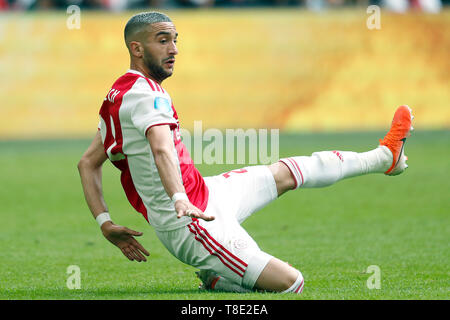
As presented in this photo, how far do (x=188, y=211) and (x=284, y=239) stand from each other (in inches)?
137

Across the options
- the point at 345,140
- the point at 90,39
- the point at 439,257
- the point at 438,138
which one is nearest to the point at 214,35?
the point at 90,39

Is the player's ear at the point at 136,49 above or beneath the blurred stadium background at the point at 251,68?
above

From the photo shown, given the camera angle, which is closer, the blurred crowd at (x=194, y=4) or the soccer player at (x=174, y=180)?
the soccer player at (x=174, y=180)

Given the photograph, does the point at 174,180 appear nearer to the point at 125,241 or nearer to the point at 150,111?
the point at 150,111

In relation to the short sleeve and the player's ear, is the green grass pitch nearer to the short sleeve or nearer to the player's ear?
the short sleeve

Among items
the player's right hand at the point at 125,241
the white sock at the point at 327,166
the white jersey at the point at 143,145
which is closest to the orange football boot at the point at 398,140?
the white sock at the point at 327,166

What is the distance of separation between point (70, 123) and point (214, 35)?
3.61 m

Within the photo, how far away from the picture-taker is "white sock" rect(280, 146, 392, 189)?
19.0 ft

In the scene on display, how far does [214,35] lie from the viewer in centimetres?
1830

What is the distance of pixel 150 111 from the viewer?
5.14 meters

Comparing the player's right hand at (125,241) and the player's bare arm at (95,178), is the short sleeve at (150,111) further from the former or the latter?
the player's right hand at (125,241)

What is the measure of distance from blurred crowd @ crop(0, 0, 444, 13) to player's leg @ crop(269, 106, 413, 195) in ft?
42.4

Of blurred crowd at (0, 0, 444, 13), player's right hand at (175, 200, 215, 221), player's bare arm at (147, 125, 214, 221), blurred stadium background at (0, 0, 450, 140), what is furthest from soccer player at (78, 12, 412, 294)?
blurred crowd at (0, 0, 444, 13)

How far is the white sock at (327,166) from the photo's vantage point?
19.0 feet
